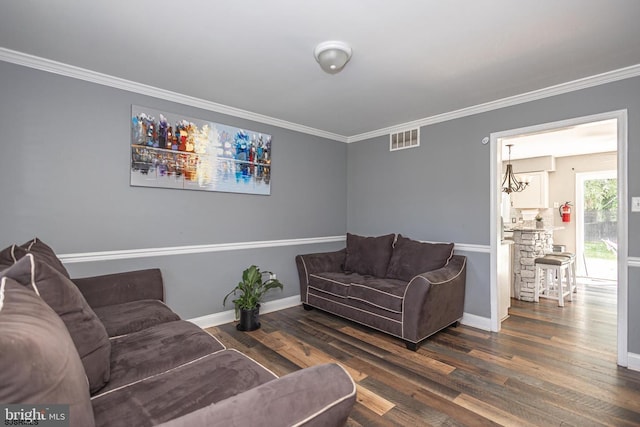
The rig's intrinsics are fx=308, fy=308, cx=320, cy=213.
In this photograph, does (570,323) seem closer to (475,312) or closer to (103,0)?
(475,312)

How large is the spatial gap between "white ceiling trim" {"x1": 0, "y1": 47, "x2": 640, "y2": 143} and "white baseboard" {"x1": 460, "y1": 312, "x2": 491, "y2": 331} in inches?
87.7

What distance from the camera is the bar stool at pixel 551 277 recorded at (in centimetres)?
407

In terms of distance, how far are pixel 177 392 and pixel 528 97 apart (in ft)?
11.9

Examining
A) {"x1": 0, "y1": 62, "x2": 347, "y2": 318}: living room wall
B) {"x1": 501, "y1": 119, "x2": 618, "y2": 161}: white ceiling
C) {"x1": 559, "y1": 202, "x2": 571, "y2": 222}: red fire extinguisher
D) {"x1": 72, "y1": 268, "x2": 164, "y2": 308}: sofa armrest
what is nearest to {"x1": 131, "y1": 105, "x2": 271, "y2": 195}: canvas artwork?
{"x1": 0, "y1": 62, "x2": 347, "y2": 318}: living room wall

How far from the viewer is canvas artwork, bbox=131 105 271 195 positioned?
2.86 meters

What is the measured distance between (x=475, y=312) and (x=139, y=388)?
324cm

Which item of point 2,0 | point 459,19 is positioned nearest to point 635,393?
point 459,19

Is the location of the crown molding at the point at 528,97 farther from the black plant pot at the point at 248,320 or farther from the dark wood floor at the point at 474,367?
the black plant pot at the point at 248,320

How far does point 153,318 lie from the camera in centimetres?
204

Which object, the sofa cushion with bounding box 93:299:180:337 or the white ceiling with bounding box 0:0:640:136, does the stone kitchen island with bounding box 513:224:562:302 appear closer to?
the white ceiling with bounding box 0:0:640:136

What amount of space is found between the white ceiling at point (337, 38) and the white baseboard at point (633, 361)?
7.54ft

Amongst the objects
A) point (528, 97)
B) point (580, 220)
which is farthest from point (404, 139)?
point (580, 220)

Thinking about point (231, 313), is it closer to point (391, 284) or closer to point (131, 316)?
point (131, 316)

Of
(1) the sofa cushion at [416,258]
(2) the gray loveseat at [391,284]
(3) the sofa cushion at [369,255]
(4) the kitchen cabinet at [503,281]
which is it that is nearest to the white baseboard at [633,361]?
(4) the kitchen cabinet at [503,281]
